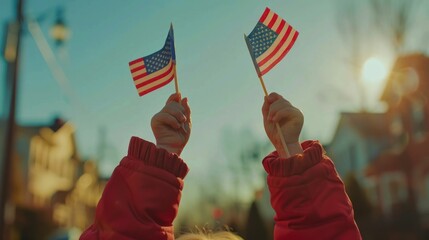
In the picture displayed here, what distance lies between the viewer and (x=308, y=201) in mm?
2049

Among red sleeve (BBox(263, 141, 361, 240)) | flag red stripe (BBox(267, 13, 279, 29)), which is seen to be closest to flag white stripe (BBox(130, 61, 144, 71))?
flag red stripe (BBox(267, 13, 279, 29))

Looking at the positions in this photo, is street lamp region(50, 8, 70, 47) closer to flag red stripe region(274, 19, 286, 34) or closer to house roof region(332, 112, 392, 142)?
flag red stripe region(274, 19, 286, 34)

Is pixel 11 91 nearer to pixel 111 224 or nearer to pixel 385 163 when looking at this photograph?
pixel 111 224

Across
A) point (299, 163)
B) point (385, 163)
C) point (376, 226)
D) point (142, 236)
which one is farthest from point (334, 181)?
point (385, 163)

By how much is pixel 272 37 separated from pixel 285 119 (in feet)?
2.18

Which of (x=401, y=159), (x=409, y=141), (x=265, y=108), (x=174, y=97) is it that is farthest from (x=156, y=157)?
(x=409, y=141)

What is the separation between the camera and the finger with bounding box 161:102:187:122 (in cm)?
224

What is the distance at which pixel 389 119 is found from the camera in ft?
109

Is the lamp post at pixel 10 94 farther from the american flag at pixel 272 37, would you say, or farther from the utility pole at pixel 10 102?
the american flag at pixel 272 37

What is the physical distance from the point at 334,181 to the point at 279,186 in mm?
188

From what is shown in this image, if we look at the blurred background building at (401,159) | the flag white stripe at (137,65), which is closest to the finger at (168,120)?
the flag white stripe at (137,65)

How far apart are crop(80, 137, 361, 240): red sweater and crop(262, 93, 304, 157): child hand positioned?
0.12 m

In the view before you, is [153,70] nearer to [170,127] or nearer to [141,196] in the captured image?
[170,127]

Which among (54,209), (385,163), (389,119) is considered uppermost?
(389,119)
